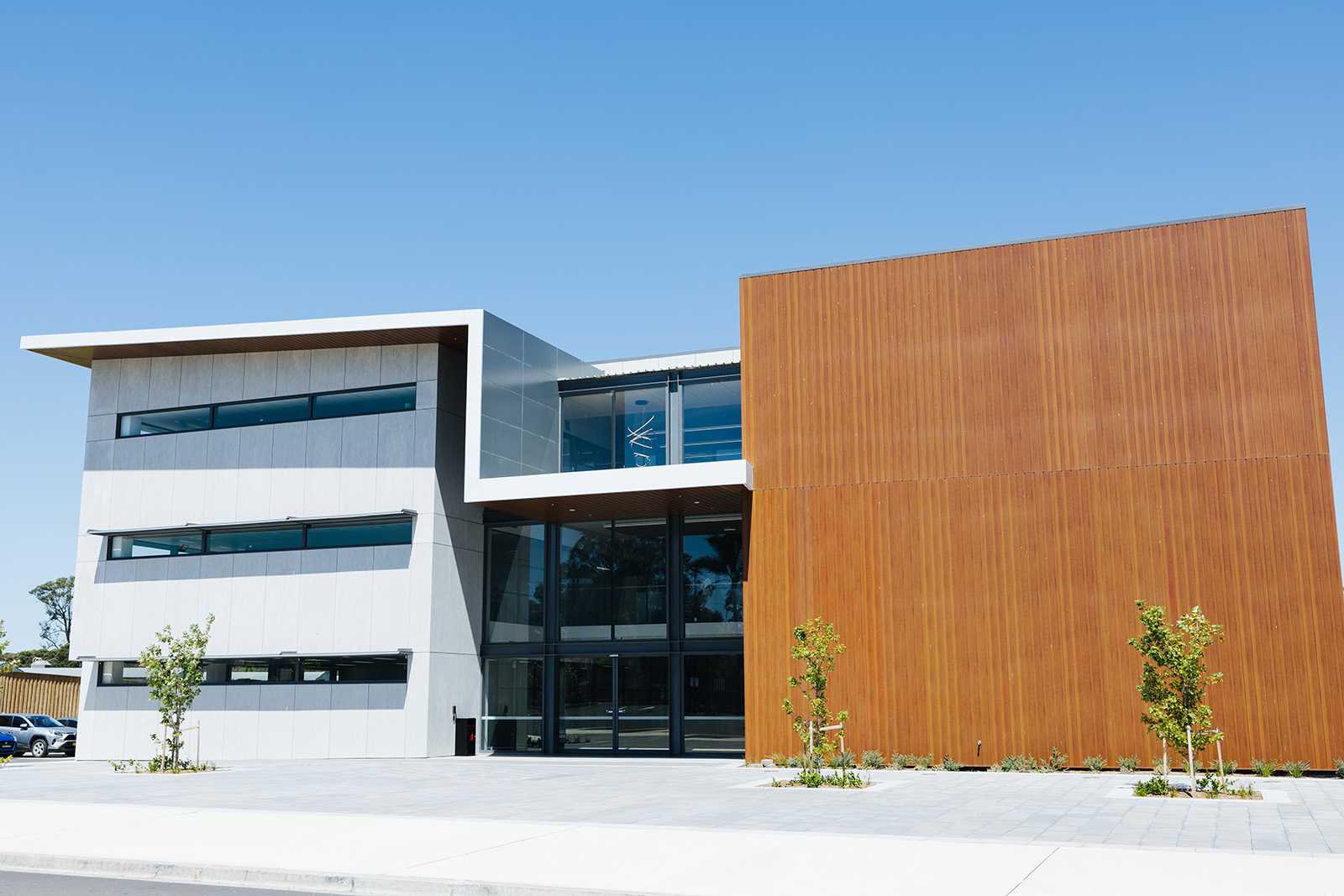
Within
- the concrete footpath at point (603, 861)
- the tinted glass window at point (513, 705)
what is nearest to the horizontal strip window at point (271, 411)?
the tinted glass window at point (513, 705)

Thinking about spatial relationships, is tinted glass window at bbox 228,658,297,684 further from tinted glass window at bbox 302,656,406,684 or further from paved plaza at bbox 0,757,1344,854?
paved plaza at bbox 0,757,1344,854

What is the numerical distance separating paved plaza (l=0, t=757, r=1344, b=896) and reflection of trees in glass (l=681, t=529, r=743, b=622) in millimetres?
5657

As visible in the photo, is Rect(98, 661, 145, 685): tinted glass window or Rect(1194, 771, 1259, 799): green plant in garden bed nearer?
Rect(1194, 771, 1259, 799): green plant in garden bed

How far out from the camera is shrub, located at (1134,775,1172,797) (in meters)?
15.3

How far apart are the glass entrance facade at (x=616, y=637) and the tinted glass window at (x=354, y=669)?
2.39m

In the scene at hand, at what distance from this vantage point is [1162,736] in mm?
15766

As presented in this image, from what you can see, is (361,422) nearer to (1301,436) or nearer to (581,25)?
(581,25)

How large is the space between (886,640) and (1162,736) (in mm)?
6148

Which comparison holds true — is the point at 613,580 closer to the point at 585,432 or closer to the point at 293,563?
the point at 585,432

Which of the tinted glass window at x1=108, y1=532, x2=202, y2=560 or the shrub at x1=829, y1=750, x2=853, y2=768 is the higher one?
the tinted glass window at x1=108, y1=532, x2=202, y2=560

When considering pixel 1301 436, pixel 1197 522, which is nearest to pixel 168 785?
pixel 1197 522

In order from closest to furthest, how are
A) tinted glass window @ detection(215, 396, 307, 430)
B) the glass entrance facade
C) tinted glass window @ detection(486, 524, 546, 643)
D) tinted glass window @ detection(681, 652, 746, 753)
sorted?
1. tinted glass window @ detection(681, 652, 746, 753)
2. the glass entrance facade
3. tinted glass window @ detection(486, 524, 546, 643)
4. tinted glass window @ detection(215, 396, 307, 430)

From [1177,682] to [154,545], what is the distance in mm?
23457

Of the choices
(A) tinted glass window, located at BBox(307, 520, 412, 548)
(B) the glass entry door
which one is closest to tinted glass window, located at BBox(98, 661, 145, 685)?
(A) tinted glass window, located at BBox(307, 520, 412, 548)
